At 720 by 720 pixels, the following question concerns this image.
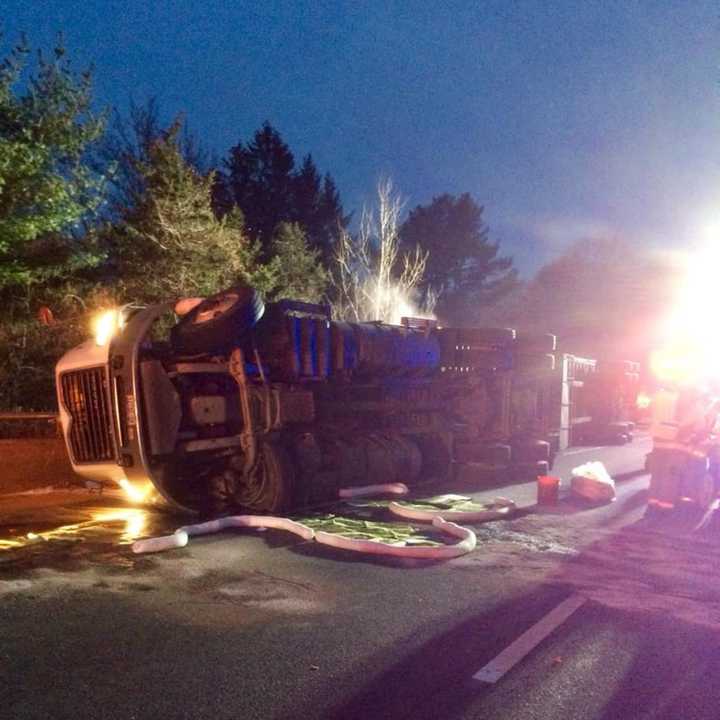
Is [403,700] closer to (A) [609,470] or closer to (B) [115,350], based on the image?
(B) [115,350]

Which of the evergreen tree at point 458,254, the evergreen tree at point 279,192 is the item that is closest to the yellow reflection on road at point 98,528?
the evergreen tree at point 279,192

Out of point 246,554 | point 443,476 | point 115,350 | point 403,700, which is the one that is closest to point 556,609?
point 403,700

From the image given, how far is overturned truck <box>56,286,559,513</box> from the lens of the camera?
24.6 feet

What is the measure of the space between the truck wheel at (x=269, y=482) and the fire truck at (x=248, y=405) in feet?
0.05

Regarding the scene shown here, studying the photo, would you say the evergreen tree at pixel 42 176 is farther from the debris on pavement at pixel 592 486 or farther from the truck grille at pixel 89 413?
the debris on pavement at pixel 592 486

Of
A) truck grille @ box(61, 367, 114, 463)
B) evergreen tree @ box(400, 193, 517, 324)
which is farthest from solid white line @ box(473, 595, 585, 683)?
evergreen tree @ box(400, 193, 517, 324)

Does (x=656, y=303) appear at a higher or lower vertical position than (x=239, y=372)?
higher

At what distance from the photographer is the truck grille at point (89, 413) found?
7.63m

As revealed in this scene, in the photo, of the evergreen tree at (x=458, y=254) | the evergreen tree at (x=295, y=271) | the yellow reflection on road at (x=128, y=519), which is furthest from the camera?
the evergreen tree at (x=458, y=254)

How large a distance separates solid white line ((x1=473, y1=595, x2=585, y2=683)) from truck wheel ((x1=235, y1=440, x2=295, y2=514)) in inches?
146

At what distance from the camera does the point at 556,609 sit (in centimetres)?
501

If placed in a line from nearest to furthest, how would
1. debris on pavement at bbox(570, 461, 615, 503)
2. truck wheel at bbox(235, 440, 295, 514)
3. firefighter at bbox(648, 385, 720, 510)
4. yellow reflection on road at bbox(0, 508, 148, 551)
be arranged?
yellow reflection on road at bbox(0, 508, 148, 551)
truck wheel at bbox(235, 440, 295, 514)
firefighter at bbox(648, 385, 720, 510)
debris on pavement at bbox(570, 461, 615, 503)

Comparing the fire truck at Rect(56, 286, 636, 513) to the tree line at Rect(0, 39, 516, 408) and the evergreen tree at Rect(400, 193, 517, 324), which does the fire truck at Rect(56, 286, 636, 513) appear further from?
the evergreen tree at Rect(400, 193, 517, 324)

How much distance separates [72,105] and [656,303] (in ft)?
125
